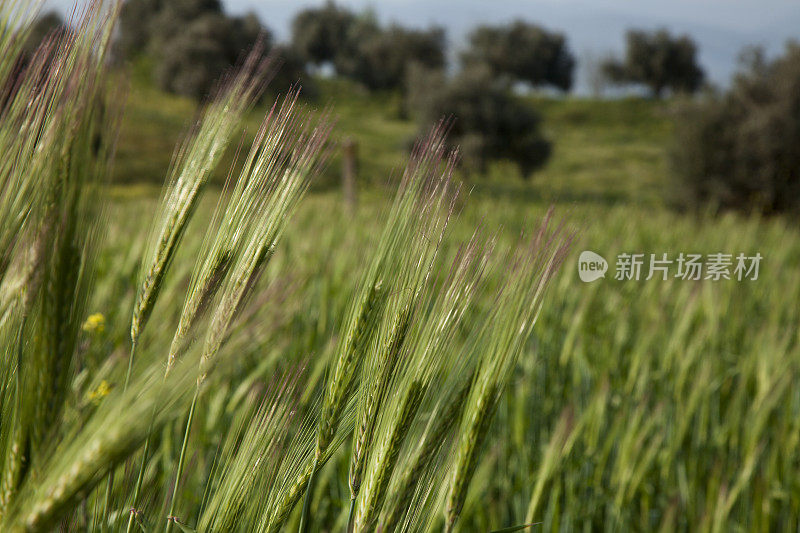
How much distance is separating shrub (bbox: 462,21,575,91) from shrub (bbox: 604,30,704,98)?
6.94 meters

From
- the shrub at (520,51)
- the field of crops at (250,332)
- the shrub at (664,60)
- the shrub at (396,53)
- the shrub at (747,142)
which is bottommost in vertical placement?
the field of crops at (250,332)

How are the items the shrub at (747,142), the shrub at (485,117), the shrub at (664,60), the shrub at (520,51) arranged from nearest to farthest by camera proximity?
the shrub at (747,142), the shrub at (485,117), the shrub at (520,51), the shrub at (664,60)

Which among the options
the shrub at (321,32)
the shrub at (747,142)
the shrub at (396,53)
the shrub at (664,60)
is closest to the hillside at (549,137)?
the shrub at (747,142)

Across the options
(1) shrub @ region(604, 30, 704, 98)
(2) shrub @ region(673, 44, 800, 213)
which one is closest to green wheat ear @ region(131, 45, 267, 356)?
(2) shrub @ region(673, 44, 800, 213)

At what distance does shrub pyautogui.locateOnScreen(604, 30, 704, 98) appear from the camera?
197 ft

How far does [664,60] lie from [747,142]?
50.7 metres

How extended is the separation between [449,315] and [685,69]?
67275 mm

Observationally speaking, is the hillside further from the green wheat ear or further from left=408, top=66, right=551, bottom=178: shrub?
the green wheat ear

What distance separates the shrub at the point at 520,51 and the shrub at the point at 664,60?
6.94 metres

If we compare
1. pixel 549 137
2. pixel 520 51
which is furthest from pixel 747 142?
pixel 520 51

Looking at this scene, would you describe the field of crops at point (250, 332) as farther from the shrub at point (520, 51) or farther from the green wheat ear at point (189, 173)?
the shrub at point (520, 51)

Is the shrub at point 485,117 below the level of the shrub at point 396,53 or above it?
below

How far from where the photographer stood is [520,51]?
58469mm

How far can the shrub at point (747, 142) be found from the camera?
14.4 meters
